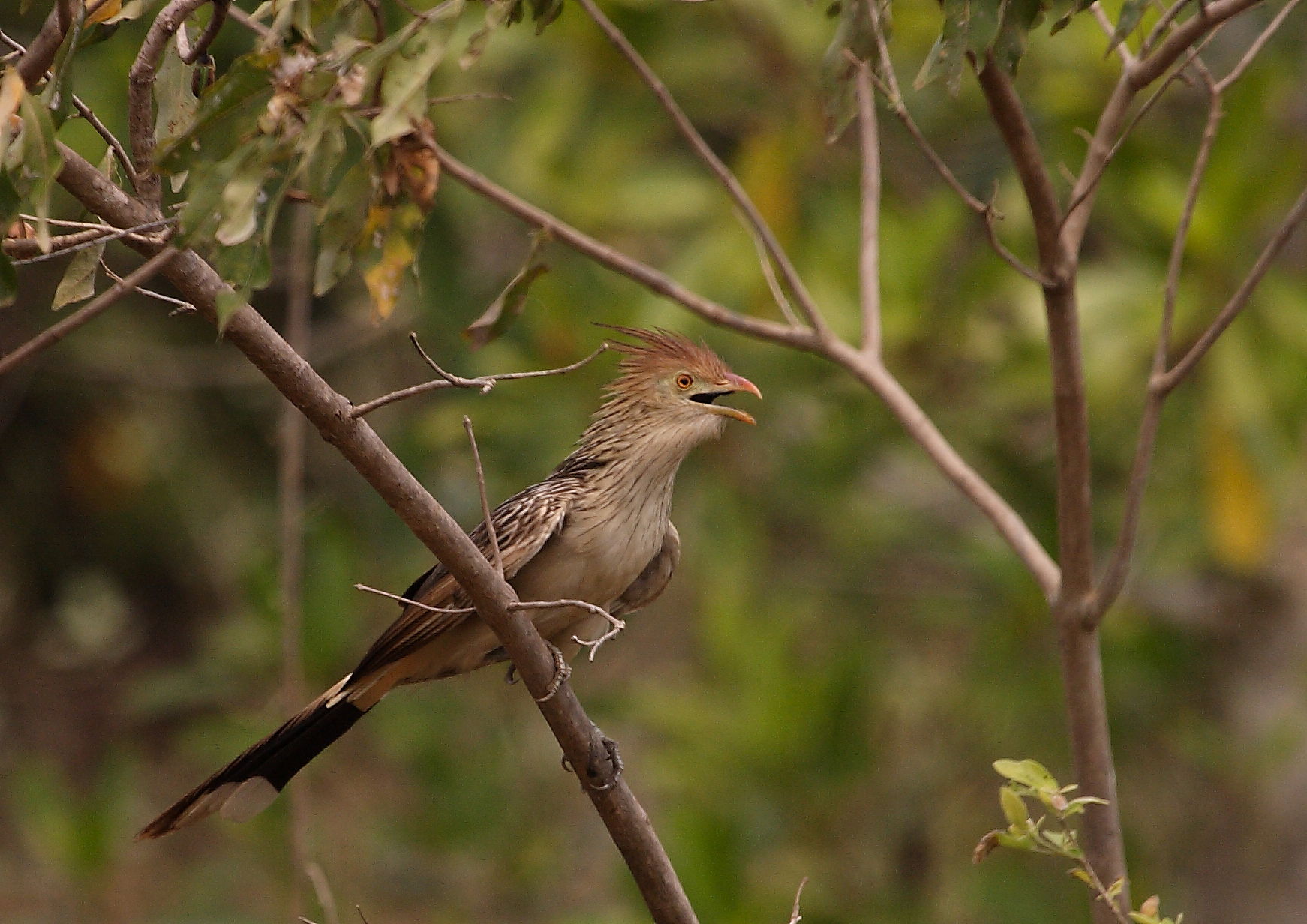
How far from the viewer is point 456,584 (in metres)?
3.73

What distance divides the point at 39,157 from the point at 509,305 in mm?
748

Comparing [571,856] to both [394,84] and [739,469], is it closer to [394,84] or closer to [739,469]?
[739,469]

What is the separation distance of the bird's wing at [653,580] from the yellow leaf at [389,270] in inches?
68.2

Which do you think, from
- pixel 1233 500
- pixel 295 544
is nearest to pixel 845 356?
pixel 295 544

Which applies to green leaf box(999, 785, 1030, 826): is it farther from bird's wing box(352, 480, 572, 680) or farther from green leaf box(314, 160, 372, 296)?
bird's wing box(352, 480, 572, 680)

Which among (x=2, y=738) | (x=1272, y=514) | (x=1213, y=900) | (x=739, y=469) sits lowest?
(x=2, y=738)

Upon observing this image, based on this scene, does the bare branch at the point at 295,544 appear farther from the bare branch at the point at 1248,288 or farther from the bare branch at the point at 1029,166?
the bare branch at the point at 1248,288

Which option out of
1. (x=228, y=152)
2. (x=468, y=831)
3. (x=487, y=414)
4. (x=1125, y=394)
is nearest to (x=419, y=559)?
(x=487, y=414)

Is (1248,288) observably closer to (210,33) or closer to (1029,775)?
(1029,775)

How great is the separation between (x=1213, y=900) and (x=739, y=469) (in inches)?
123

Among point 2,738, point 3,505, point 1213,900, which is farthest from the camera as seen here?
point 2,738

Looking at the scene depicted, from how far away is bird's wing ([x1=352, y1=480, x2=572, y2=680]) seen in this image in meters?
3.70

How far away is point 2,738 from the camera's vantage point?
10.3 metres

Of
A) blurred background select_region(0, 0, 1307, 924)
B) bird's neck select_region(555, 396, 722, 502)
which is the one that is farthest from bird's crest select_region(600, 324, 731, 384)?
blurred background select_region(0, 0, 1307, 924)
